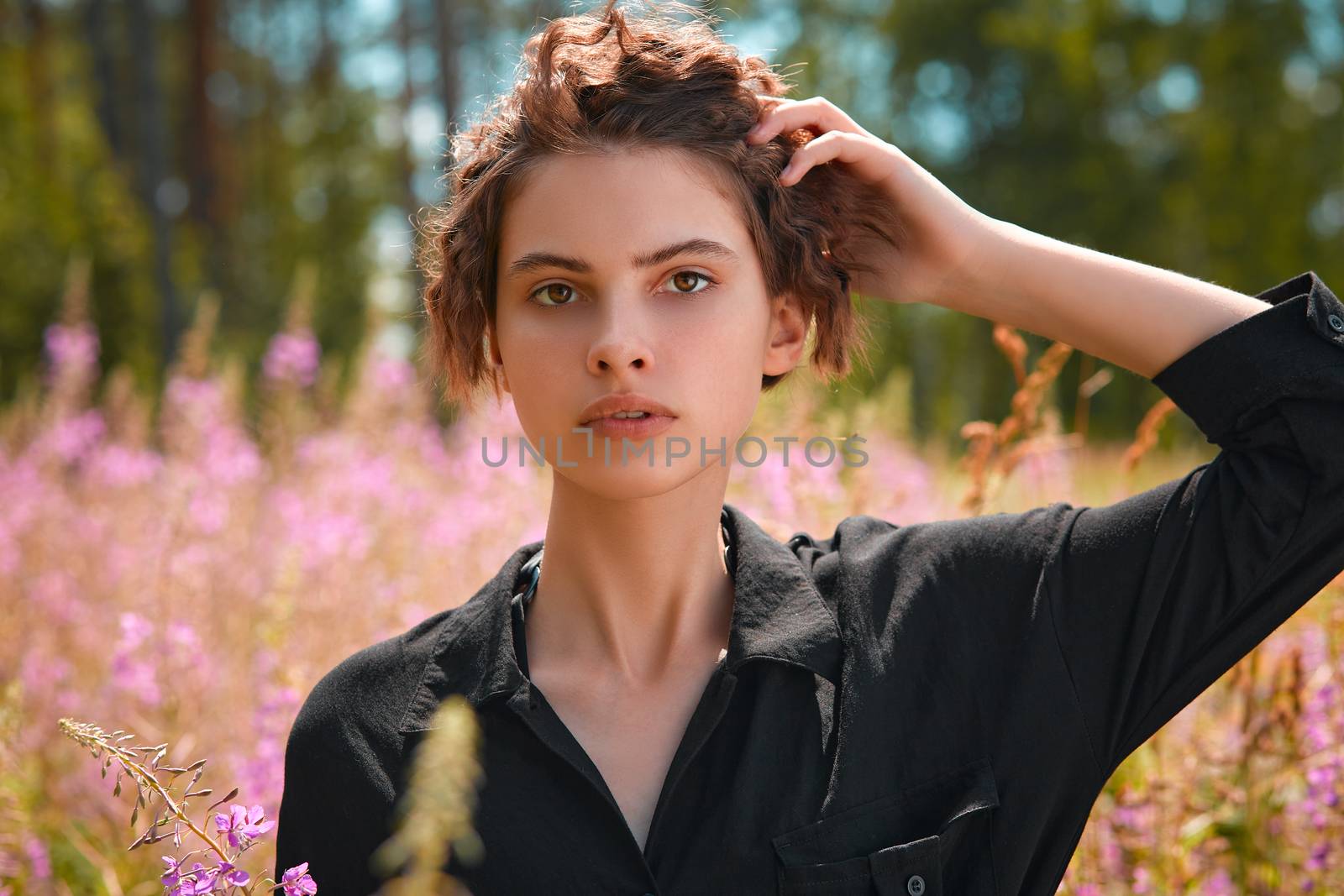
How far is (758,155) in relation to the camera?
1.72 meters

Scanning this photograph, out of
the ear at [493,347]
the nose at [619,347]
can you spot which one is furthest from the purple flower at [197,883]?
the ear at [493,347]

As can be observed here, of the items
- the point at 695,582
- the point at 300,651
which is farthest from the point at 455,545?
the point at 695,582

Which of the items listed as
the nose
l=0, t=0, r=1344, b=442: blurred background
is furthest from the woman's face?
l=0, t=0, r=1344, b=442: blurred background

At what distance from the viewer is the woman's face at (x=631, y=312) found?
5.12 ft

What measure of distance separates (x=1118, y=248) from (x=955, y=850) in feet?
Result: 64.3

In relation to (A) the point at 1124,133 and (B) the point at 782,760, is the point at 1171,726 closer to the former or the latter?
(B) the point at 782,760

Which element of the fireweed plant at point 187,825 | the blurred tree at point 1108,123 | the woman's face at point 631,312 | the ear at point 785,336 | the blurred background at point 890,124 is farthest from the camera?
the blurred tree at point 1108,123

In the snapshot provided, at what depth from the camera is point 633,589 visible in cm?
172

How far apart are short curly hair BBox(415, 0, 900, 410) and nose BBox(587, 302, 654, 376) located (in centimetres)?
26

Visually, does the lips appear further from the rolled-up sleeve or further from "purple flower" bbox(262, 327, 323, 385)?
"purple flower" bbox(262, 327, 323, 385)

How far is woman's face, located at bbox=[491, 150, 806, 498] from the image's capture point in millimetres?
1562

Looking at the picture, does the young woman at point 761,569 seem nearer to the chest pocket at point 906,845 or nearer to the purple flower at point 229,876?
the chest pocket at point 906,845

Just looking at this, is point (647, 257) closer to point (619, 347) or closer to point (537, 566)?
point (619, 347)

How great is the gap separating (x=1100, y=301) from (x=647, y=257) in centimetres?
65
